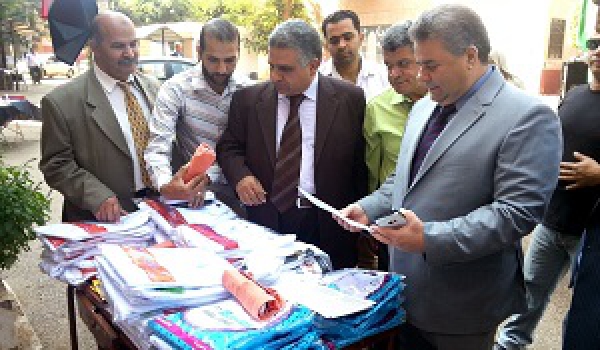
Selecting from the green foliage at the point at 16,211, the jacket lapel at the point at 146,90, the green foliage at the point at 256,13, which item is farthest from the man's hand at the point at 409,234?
the green foliage at the point at 256,13

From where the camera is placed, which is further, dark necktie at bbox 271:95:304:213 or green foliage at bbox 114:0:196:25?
green foliage at bbox 114:0:196:25

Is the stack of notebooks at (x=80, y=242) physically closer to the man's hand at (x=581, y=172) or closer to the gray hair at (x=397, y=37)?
the gray hair at (x=397, y=37)

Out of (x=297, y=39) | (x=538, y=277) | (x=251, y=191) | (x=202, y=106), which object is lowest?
(x=538, y=277)

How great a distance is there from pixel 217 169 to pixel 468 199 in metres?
1.48

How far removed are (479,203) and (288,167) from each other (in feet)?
3.28

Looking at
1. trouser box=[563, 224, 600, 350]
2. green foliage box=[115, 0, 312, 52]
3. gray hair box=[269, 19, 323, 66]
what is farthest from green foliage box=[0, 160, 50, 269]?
green foliage box=[115, 0, 312, 52]

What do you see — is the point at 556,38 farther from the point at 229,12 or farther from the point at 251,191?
the point at 229,12

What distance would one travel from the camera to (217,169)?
2703mm

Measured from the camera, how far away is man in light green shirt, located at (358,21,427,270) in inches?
90.4

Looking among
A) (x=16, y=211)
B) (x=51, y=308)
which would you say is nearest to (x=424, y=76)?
(x=16, y=211)

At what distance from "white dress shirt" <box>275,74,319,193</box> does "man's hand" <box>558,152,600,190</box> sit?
4.17 ft

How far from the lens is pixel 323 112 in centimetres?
242

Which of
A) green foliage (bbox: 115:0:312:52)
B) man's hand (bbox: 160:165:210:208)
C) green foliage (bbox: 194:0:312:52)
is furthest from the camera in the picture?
green foliage (bbox: 115:0:312:52)

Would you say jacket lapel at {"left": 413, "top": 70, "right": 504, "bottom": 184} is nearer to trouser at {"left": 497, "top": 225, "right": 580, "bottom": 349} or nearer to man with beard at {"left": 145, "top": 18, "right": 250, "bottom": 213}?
man with beard at {"left": 145, "top": 18, "right": 250, "bottom": 213}
